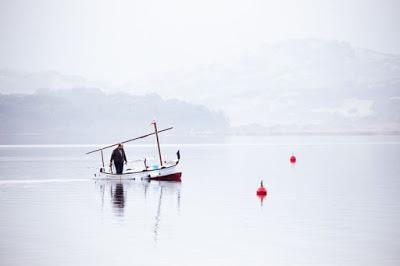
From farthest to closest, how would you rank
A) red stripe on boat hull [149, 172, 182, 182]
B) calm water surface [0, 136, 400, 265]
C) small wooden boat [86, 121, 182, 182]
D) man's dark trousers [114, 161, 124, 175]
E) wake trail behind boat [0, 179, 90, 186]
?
1. red stripe on boat hull [149, 172, 182, 182]
2. small wooden boat [86, 121, 182, 182]
3. man's dark trousers [114, 161, 124, 175]
4. wake trail behind boat [0, 179, 90, 186]
5. calm water surface [0, 136, 400, 265]

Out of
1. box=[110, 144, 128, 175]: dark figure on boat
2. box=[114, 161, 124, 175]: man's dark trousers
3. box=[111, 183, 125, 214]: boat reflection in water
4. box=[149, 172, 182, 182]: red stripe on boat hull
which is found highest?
box=[110, 144, 128, 175]: dark figure on boat

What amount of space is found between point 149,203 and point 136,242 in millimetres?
17070

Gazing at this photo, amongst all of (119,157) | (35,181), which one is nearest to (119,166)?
(119,157)

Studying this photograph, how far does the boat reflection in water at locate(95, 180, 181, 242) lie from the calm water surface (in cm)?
7

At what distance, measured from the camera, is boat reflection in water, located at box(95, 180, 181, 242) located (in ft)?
151

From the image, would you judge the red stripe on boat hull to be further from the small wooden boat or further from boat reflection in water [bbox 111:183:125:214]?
boat reflection in water [bbox 111:183:125:214]

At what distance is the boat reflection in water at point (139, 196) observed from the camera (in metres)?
46.0

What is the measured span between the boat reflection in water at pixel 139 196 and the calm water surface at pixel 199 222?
0.23ft

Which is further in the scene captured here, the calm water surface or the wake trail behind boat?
the wake trail behind boat

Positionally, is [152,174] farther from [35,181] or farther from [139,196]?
[139,196]

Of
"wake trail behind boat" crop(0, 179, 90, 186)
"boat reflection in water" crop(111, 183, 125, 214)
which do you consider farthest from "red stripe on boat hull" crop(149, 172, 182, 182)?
"wake trail behind boat" crop(0, 179, 90, 186)

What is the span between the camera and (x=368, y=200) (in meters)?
53.2

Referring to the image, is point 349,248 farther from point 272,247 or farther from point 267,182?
point 267,182

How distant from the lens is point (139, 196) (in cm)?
5603
